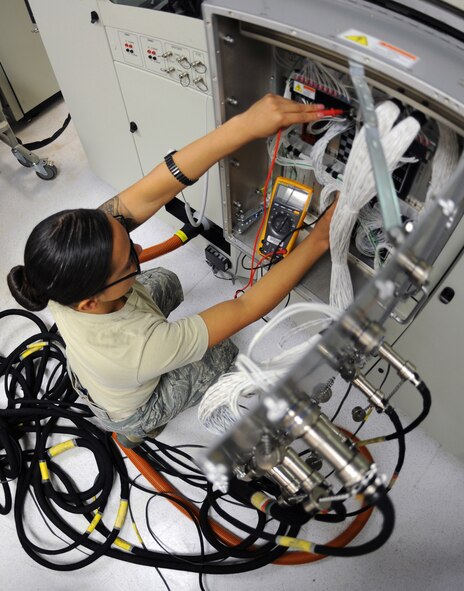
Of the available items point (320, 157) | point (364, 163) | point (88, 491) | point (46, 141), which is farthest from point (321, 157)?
point (46, 141)

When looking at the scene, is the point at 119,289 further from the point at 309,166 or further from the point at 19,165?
the point at 19,165

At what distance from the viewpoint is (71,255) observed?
2.55 ft

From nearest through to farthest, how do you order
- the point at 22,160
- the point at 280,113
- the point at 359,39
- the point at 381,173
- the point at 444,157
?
the point at 381,173 → the point at 359,39 → the point at 444,157 → the point at 280,113 → the point at 22,160

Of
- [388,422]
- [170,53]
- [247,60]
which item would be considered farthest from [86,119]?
[388,422]

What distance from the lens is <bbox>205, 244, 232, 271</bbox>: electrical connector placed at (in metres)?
1.69

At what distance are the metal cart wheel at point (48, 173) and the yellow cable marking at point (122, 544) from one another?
1872mm

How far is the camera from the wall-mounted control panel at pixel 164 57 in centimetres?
108

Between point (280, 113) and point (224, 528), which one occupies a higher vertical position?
point (280, 113)

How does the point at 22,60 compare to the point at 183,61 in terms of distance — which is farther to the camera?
the point at 22,60

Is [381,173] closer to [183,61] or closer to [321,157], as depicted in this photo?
[321,157]

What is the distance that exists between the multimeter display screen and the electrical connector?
59 cm

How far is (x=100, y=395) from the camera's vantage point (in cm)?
106

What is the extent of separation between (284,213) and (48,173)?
1705 millimetres

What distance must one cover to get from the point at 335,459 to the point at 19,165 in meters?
2.55
